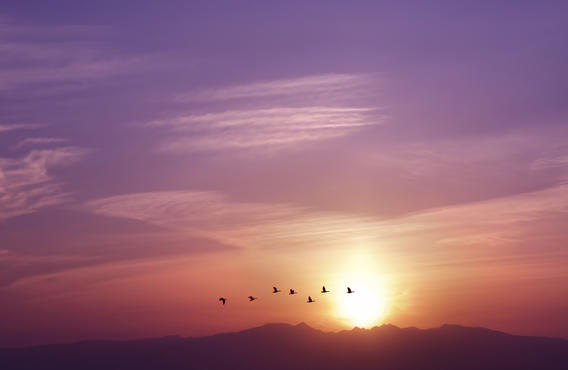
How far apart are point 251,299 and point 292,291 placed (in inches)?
778

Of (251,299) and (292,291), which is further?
(251,299)

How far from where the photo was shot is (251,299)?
18362 centimetres

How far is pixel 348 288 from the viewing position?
17000 centimetres

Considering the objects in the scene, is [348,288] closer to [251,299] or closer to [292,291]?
[292,291]

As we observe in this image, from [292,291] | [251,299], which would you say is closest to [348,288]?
[292,291]

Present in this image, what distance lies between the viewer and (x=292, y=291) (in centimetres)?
16675

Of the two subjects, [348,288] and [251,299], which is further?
[251,299]

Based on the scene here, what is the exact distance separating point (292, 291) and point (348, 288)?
12564 mm

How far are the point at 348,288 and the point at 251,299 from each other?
84.8 feet
